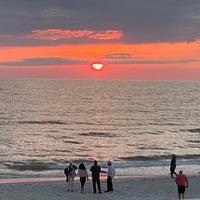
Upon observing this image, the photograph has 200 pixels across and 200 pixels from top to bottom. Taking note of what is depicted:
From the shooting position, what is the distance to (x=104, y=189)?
22859 millimetres

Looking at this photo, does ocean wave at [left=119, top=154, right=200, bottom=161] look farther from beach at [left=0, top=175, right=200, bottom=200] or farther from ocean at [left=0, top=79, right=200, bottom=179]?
beach at [left=0, top=175, right=200, bottom=200]

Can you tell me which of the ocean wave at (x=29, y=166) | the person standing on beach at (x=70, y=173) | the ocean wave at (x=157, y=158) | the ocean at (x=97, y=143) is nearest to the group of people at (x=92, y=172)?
the person standing on beach at (x=70, y=173)

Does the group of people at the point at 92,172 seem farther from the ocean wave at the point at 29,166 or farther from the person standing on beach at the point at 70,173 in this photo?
the ocean wave at the point at 29,166

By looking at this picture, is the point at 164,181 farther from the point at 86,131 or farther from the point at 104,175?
the point at 86,131

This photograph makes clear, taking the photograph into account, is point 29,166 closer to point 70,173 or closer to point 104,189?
point 104,189

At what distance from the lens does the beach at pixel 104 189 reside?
21203mm

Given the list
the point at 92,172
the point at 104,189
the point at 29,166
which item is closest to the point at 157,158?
the point at 29,166

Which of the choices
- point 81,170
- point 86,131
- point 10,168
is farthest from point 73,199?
point 86,131

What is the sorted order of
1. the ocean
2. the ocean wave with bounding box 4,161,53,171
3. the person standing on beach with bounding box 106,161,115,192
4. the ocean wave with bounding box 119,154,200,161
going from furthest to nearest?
the ocean wave with bounding box 119,154,200,161
the ocean
the ocean wave with bounding box 4,161,53,171
the person standing on beach with bounding box 106,161,115,192

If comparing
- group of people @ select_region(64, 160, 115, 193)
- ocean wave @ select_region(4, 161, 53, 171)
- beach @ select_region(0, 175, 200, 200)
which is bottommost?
beach @ select_region(0, 175, 200, 200)

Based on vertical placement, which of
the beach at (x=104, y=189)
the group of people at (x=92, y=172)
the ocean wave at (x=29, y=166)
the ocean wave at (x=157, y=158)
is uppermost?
the ocean wave at (x=157, y=158)

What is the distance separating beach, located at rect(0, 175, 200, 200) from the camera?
69.6 ft

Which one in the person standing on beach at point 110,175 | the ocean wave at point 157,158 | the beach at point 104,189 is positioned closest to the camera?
the beach at point 104,189

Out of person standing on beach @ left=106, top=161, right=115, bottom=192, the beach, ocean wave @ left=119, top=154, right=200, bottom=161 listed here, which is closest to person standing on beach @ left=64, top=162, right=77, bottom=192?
the beach
